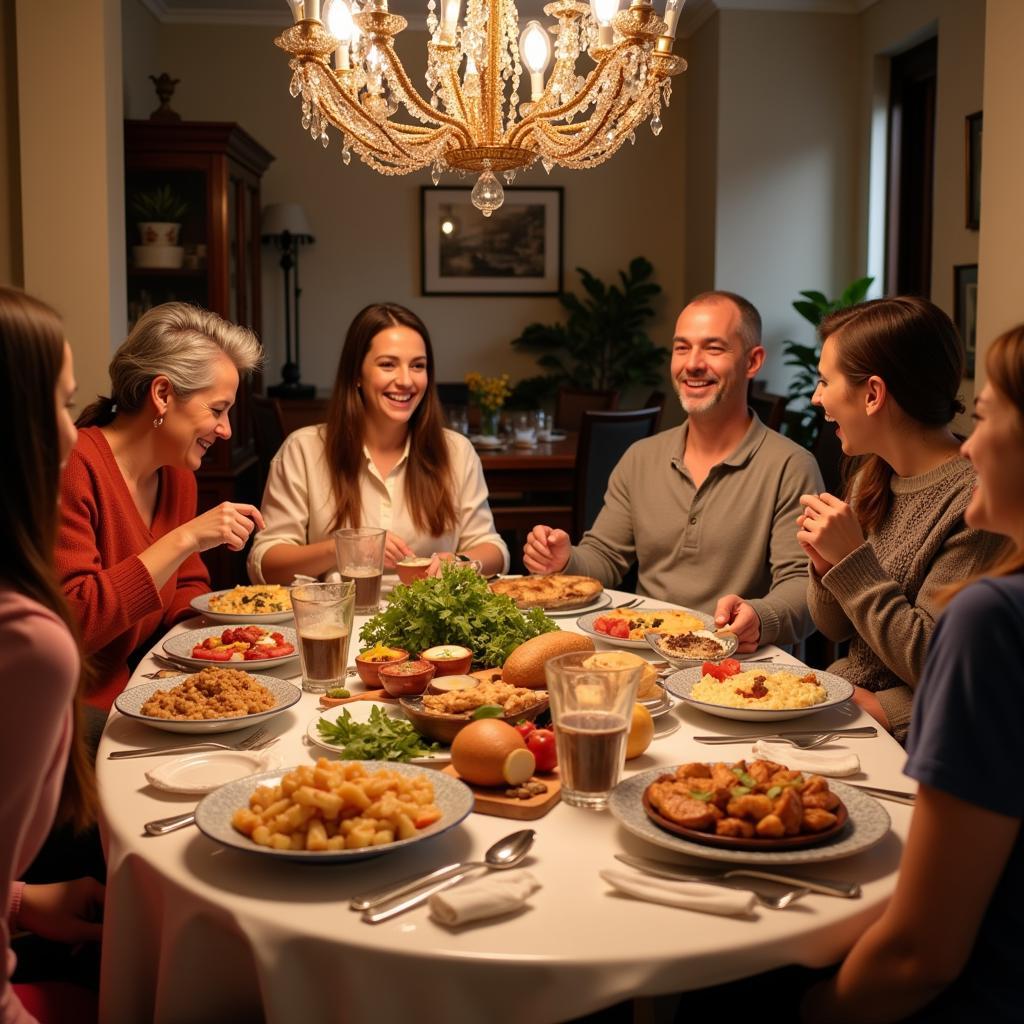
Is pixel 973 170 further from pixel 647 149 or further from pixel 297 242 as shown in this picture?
pixel 297 242

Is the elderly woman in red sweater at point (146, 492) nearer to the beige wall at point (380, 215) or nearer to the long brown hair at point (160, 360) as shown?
the long brown hair at point (160, 360)

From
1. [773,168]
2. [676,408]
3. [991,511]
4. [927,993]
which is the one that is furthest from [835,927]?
[676,408]

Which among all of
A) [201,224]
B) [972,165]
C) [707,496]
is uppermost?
[972,165]

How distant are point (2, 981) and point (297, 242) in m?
6.38

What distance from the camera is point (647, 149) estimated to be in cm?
725

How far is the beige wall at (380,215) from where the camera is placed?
271 inches

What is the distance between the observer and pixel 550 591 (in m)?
2.37

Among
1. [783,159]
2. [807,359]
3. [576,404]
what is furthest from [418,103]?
[783,159]

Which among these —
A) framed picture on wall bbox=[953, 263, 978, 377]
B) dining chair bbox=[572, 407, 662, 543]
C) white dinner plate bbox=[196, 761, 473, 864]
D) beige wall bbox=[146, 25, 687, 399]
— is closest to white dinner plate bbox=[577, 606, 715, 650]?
white dinner plate bbox=[196, 761, 473, 864]

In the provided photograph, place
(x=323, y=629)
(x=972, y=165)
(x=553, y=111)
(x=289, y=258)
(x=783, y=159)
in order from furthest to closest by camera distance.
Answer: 1. (x=289, y=258)
2. (x=783, y=159)
3. (x=972, y=165)
4. (x=553, y=111)
5. (x=323, y=629)

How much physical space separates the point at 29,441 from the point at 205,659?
2.98 feet

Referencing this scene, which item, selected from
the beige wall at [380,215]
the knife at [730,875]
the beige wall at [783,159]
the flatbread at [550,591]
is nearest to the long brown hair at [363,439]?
the flatbread at [550,591]

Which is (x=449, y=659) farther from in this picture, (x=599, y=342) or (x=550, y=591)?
(x=599, y=342)

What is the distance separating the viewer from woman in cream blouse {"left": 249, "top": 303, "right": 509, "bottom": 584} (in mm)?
2982
